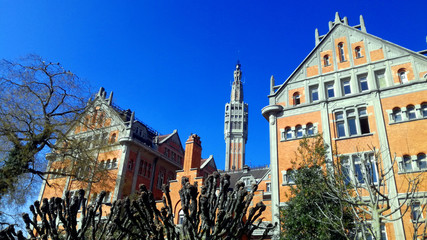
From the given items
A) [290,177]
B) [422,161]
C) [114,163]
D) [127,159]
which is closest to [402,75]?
[422,161]

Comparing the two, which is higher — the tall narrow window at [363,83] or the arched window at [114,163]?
the tall narrow window at [363,83]

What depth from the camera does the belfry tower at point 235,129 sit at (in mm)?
91375

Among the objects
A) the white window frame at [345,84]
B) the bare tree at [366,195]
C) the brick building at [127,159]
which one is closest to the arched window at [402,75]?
the white window frame at [345,84]

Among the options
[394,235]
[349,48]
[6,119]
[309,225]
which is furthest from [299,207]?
[6,119]

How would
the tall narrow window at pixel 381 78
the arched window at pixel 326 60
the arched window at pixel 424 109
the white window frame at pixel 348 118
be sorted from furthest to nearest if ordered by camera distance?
the arched window at pixel 326 60, the tall narrow window at pixel 381 78, the white window frame at pixel 348 118, the arched window at pixel 424 109

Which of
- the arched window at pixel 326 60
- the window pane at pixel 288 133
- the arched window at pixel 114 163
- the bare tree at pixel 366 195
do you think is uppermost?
the arched window at pixel 326 60

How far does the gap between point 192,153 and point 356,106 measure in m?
13.5

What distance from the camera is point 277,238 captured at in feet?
68.2

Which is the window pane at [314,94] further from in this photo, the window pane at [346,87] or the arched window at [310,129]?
the arched window at [310,129]

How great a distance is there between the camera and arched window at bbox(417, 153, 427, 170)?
2012 cm

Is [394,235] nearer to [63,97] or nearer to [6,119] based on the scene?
[63,97]

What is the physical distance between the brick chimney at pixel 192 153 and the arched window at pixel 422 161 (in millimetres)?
16118

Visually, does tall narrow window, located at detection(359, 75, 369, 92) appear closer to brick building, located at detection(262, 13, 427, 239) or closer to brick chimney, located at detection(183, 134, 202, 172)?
brick building, located at detection(262, 13, 427, 239)

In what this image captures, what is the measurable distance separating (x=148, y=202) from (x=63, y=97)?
1534 cm
